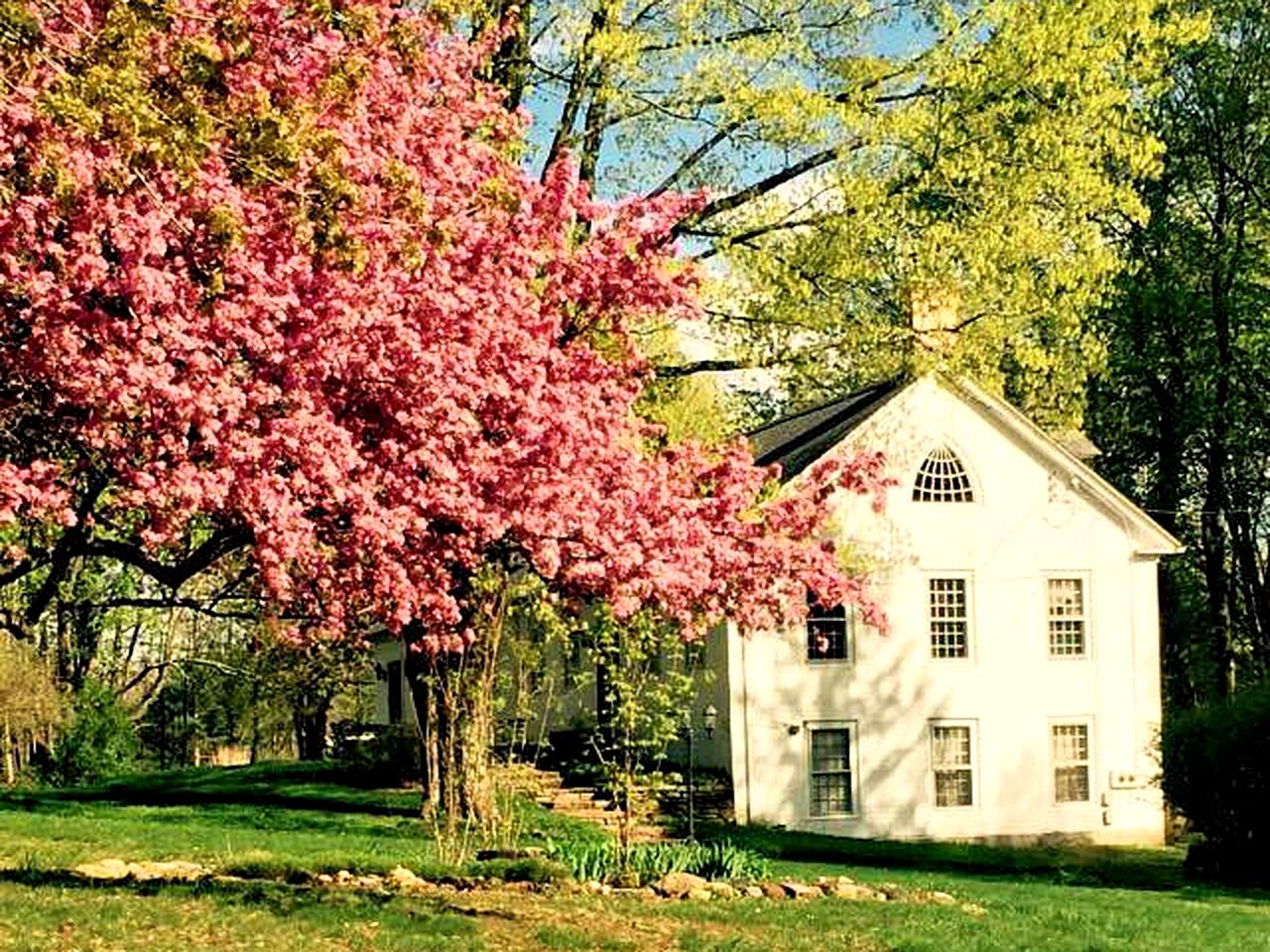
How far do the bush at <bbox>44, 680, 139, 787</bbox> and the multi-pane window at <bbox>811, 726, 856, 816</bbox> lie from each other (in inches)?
694

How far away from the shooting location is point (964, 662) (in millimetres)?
32344

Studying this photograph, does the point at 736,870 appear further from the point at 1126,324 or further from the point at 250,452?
the point at 1126,324

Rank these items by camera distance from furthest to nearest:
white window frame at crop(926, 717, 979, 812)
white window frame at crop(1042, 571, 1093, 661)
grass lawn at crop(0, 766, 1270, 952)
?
white window frame at crop(1042, 571, 1093, 661) → white window frame at crop(926, 717, 979, 812) → grass lawn at crop(0, 766, 1270, 952)

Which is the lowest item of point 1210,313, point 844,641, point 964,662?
point 964,662

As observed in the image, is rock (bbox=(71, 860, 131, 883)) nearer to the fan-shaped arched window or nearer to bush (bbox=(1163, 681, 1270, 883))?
bush (bbox=(1163, 681, 1270, 883))

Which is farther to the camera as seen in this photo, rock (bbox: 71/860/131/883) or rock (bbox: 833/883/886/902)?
rock (bbox: 833/883/886/902)

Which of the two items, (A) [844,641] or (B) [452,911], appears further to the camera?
(A) [844,641]

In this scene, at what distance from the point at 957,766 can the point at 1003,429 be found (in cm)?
633

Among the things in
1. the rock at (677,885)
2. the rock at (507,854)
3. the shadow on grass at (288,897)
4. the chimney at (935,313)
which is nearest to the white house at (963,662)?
the chimney at (935,313)

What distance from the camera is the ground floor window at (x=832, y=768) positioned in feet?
103

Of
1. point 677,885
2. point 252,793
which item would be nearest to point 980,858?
point 252,793

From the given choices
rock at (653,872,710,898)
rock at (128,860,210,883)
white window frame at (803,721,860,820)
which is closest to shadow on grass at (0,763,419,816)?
white window frame at (803,721,860,820)

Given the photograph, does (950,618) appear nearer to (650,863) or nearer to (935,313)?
(935,313)

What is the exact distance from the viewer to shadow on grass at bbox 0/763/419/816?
28922mm
